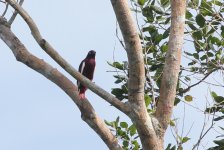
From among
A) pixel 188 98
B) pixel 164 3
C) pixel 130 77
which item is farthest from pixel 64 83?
pixel 164 3

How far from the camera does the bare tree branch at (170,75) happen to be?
3500 millimetres

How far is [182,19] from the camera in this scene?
372 cm

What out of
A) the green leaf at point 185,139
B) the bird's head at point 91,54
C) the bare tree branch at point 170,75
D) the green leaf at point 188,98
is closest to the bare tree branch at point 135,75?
the bare tree branch at point 170,75

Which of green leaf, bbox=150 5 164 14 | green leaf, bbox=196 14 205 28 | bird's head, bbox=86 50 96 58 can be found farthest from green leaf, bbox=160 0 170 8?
bird's head, bbox=86 50 96 58

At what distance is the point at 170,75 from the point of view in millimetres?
3537

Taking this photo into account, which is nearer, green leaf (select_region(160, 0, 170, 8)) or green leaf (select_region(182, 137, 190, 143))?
green leaf (select_region(182, 137, 190, 143))

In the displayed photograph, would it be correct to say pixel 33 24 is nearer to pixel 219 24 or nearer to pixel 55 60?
pixel 55 60

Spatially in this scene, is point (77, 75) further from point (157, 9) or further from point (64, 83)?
point (157, 9)

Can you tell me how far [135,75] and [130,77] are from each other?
1.6 inches

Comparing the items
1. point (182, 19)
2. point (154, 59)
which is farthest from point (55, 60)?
point (154, 59)

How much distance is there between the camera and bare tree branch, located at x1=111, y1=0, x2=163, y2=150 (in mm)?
3107

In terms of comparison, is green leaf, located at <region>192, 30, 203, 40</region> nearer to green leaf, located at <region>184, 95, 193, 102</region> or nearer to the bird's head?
green leaf, located at <region>184, 95, 193, 102</region>

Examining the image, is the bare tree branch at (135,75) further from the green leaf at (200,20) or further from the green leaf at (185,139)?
the green leaf at (200,20)

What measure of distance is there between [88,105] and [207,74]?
5.00ft
